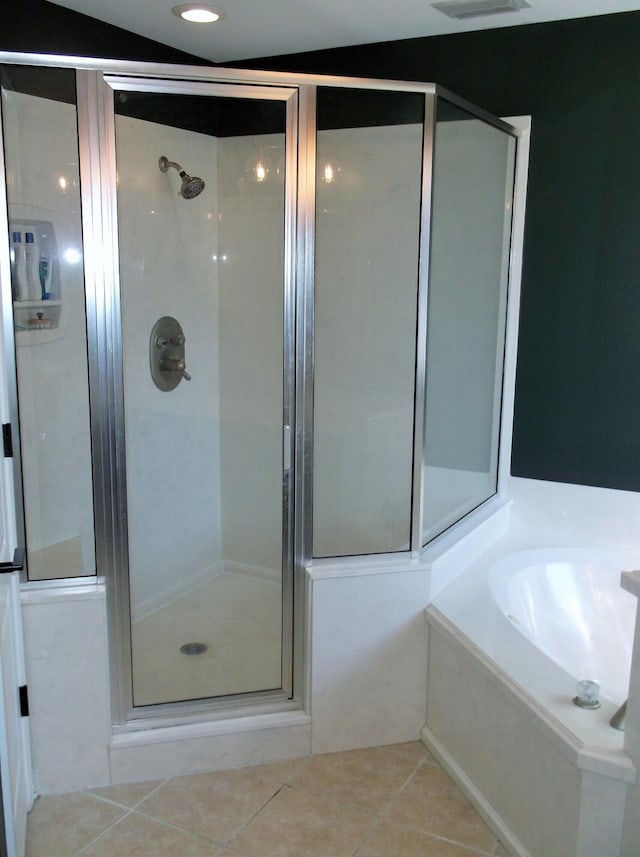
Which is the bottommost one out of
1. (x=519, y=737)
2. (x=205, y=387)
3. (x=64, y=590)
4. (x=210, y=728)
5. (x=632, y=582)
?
(x=210, y=728)

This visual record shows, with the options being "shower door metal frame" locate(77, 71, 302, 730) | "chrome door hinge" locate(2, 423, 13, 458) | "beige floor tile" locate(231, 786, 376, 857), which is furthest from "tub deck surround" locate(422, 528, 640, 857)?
"chrome door hinge" locate(2, 423, 13, 458)

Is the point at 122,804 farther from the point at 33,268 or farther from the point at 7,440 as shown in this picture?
the point at 33,268

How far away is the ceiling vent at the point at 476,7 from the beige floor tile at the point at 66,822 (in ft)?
9.39

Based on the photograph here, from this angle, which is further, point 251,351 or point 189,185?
point 189,185

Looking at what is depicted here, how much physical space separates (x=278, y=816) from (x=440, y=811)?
Result: 1.60 feet

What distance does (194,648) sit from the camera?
2877mm

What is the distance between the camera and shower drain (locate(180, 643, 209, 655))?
2.84m

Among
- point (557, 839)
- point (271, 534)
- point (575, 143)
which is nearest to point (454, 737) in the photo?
point (557, 839)

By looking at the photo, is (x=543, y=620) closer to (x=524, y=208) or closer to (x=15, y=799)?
(x=524, y=208)

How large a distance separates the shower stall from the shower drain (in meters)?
0.03

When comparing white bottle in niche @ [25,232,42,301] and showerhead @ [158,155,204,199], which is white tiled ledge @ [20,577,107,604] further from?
showerhead @ [158,155,204,199]

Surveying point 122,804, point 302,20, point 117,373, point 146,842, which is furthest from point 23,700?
point 302,20

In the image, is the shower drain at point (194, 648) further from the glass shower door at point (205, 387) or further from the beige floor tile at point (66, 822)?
the beige floor tile at point (66, 822)

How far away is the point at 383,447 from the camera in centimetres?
287
